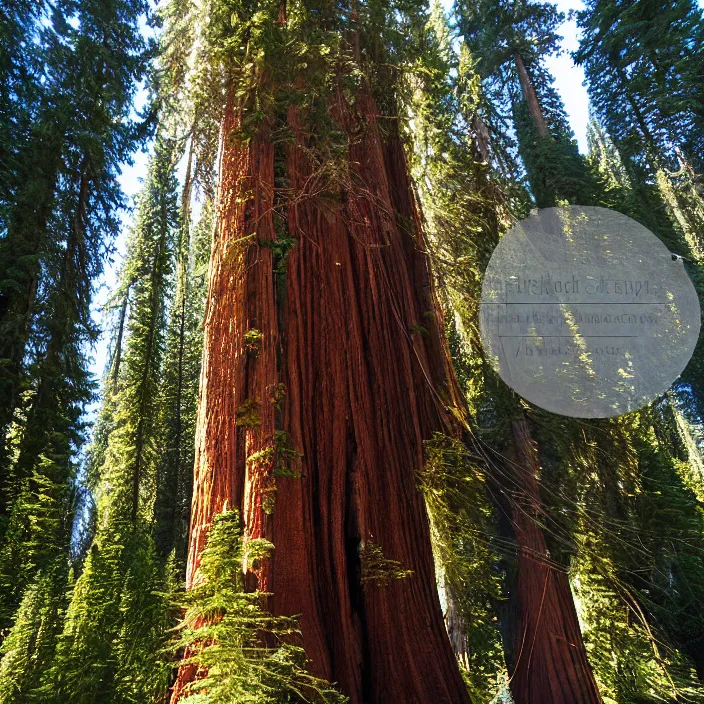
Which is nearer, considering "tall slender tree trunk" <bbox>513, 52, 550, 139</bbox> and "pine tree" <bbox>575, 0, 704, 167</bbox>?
"pine tree" <bbox>575, 0, 704, 167</bbox>

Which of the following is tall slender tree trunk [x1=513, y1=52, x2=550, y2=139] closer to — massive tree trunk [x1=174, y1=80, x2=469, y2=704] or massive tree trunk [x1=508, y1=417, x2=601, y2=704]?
massive tree trunk [x1=508, y1=417, x2=601, y2=704]

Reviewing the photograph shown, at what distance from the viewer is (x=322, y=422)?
256cm

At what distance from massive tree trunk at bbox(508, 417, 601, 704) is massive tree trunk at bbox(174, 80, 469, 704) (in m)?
2.79

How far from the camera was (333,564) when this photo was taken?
2328 mm

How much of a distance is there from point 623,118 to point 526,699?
38.0 feet

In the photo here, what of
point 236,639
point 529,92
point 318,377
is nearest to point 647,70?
point 529,92

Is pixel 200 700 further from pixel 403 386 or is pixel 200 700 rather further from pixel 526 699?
pixel 526 699

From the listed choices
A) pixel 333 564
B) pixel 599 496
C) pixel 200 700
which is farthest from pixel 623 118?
pixel 200 700
